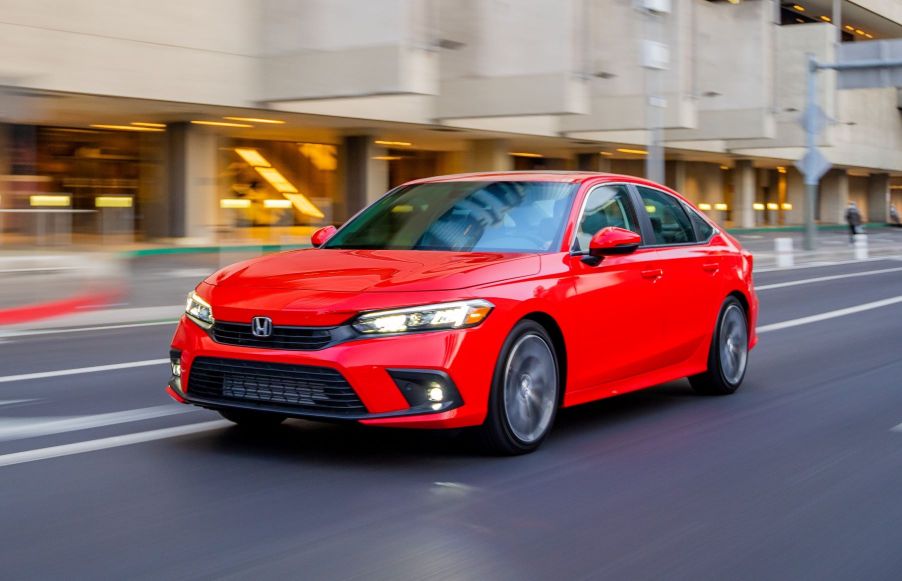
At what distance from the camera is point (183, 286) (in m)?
18.4

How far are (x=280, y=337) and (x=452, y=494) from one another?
3.74ft

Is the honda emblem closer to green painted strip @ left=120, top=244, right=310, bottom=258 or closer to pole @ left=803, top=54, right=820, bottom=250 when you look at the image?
green painted strip @ left=120, top=244, right=310, bottom=258

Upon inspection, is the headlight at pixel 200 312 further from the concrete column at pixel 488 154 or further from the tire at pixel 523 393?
the concrete column at pixel 488 154

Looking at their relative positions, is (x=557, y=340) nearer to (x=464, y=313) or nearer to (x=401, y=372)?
(x=464, y=313)

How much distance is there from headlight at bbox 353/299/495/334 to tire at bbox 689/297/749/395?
3.17 metres

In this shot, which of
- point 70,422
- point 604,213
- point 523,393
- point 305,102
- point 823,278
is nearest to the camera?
point 523,393

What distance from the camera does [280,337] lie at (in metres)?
5.96

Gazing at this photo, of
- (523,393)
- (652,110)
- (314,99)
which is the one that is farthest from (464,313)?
(314,99)

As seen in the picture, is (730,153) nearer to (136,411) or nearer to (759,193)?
(759,193)

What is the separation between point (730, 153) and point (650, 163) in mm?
38048

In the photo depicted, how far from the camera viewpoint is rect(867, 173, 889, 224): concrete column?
293 feet

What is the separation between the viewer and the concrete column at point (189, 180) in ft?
113

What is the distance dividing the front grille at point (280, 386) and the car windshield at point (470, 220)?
1.31 metres

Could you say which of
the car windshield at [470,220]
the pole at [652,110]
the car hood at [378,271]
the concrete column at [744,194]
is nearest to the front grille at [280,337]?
the car hood at [378,271]
